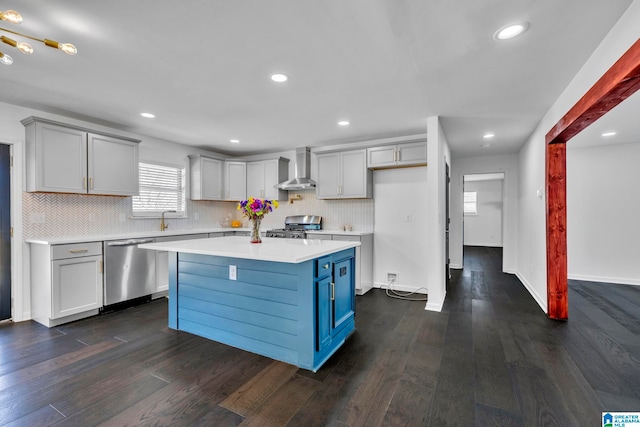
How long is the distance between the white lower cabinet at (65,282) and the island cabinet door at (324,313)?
9.18 ft

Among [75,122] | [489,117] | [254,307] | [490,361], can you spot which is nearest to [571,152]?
[489,117]

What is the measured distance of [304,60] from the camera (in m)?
2.25

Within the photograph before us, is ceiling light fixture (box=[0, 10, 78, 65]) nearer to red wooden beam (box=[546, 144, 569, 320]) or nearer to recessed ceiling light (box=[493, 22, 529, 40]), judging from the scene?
recessed ceiling light (box=[493, 22, 529, 40])

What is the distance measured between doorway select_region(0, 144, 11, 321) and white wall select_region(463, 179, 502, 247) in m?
10.8

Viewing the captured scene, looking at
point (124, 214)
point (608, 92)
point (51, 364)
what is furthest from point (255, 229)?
point (608, 92)

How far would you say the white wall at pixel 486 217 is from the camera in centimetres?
979

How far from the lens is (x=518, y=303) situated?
149 inches

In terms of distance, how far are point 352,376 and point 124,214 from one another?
3822 millimetres

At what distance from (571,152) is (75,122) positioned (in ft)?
24.9

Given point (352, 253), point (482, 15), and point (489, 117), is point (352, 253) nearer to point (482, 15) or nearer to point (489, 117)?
point (482, 15)

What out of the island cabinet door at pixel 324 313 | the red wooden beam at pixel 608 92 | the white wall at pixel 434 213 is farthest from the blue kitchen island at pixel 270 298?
the red wooden beam at pixel 608 92

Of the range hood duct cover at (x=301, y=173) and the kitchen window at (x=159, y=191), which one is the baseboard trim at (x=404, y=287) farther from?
the kitchen window at (x=159, y=191)

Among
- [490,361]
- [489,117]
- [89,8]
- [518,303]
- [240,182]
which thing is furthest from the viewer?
[240,182]

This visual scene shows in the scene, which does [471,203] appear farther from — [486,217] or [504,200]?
[504,200]
